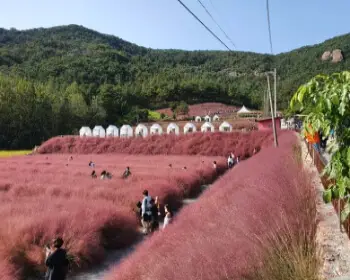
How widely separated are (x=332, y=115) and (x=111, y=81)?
142926 mm

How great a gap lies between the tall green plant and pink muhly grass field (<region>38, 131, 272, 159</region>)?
39.3m

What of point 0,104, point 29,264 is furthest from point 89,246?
point 0,104

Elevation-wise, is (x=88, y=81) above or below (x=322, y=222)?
above

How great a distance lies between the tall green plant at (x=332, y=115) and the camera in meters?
3.02

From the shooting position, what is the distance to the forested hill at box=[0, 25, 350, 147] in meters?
70.2

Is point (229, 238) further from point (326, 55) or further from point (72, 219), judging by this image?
point (326, 55)

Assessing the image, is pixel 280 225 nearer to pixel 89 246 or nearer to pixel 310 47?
pixel 89 246

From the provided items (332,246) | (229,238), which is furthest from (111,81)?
(332,246)

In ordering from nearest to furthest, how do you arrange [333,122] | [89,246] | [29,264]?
[333,122] < [29,264] < [89,246]

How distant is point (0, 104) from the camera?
65750mm

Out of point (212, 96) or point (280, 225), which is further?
point (212, 96)

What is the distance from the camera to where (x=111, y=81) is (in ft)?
468

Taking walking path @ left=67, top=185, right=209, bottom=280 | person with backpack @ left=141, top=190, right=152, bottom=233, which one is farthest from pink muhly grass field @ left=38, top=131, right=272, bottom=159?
walking path @ left=67, top=185, right=209, bottom=280

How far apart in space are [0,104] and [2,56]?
86064 millimetres
